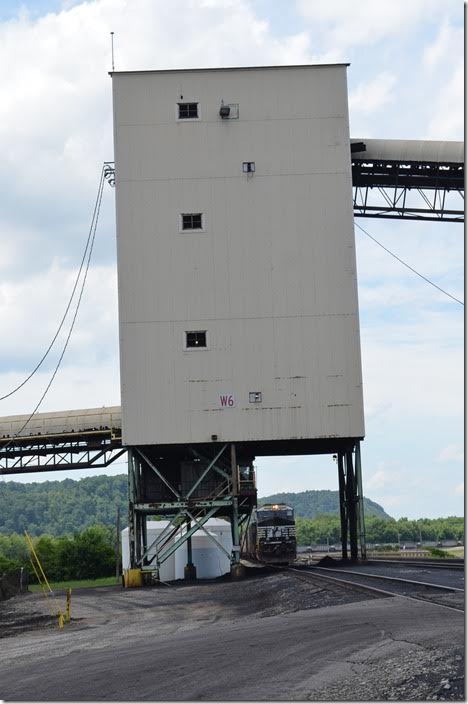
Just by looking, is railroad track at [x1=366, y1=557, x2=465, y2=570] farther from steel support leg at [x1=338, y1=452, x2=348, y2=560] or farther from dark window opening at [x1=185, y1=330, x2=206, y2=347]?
dark window opening at [x1=185, y1=330, x2=206, y2=347]

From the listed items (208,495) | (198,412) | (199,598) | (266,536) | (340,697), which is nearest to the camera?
(340,697)

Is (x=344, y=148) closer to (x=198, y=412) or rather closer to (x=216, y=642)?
(x=198, y=412)

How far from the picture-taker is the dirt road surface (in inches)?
476

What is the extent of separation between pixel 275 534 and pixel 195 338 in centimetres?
2125

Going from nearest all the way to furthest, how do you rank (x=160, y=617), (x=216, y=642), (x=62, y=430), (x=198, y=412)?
1. (x=216, y=642)
2. (x=160, y=617)
3. (x=198, y=412)
4. (x=62, y=430)

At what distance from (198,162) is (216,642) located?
92.6 feet

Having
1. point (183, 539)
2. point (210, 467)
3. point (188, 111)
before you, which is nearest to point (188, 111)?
point (188, 111)

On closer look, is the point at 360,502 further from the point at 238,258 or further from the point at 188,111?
the point at 188,111

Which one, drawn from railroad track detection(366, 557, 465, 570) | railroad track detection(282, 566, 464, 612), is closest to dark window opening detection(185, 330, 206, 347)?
railroad track detection(366, 557, 465, 570)

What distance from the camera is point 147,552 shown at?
40.9 meters

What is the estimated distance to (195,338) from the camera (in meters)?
40.4

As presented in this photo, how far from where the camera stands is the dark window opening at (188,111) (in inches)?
1646

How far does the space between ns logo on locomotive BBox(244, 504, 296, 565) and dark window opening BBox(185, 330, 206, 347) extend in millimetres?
20817

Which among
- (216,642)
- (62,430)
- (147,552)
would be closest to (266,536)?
(62,430)
